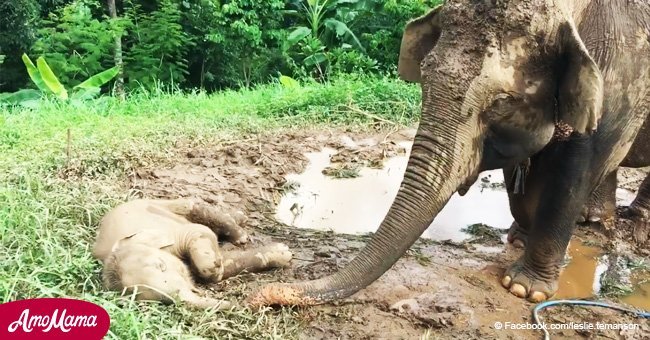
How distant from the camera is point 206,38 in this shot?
15.1m

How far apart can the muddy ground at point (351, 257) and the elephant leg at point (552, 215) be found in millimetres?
160

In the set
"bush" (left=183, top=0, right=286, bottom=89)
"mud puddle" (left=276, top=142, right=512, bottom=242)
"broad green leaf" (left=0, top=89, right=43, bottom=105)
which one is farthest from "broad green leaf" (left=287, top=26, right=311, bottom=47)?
"mud puddle" (left=276, top=142, right=512, bottom=242)

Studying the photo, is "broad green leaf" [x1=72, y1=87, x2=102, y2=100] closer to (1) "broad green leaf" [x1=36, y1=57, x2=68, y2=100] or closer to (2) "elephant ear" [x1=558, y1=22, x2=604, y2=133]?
(1) "broad green leaf" [x1=36, y1=57, x2=68, y2=100]

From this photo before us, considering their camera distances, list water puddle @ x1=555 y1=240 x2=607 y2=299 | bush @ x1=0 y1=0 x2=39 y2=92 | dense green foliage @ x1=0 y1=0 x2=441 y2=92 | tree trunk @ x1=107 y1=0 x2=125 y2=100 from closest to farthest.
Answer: water puddle @ x1=555 y1=240 x2=607 y2=299 → bush @ x1=0 y1=0 x2=39 y2=92 → tree trunk @ x1=107 y1=0 x2=125 y2=100 → dense green foliage @ x1=0 y1=0 x2=441 y2=92

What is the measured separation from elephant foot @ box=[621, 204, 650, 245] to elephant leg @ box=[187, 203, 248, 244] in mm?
3412

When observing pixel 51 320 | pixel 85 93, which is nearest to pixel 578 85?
pixel 51 320

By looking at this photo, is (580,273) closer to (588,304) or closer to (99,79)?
(588,304)

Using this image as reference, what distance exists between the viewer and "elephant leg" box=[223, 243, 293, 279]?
4.08 m

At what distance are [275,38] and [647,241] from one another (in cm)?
1224

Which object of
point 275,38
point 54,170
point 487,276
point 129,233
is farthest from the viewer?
point 275,38

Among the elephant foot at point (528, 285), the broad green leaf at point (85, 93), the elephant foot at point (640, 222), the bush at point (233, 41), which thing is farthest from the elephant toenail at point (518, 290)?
the bush at point (233, 41)

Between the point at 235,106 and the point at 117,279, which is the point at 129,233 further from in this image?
the point at 235,106

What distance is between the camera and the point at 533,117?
3576 mm

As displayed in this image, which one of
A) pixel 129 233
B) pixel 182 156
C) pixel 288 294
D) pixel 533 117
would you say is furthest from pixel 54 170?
pixel 533 117
